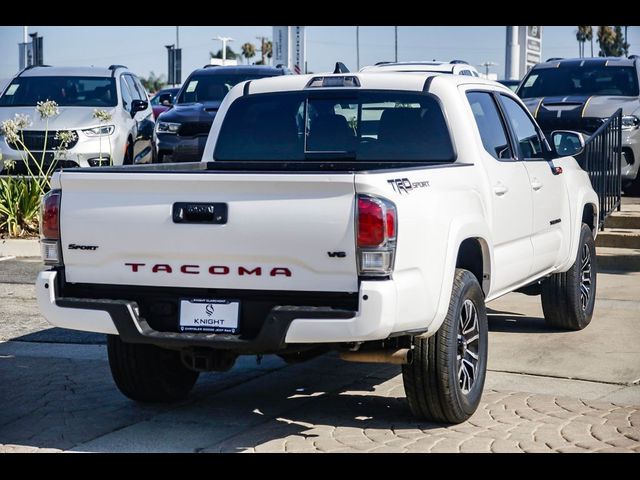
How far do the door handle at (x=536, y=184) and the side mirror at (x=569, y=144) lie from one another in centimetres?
45

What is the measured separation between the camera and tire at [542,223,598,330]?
8391mm

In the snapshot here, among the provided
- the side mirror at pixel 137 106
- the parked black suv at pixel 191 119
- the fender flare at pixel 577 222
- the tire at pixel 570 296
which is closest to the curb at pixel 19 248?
the parked black suv at pixel 191 119

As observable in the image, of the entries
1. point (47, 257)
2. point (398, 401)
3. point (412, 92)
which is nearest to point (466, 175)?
point (412, 92)

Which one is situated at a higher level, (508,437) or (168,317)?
(168,317)

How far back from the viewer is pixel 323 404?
6504 millimetres

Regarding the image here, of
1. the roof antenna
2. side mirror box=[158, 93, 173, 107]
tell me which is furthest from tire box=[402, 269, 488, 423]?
side mirror box=[158, 93, 173, 107]

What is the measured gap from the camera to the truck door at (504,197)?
6695mm

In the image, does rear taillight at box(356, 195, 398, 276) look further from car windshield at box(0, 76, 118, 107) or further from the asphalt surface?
car windshield at box(0, 76, 118, 107)

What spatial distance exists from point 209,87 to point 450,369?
38.6 feet

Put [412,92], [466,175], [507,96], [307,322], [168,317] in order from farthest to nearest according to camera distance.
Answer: [507,96], [412,92], [466,175], [168,317], [307,322]

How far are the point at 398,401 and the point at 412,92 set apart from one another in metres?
1.81

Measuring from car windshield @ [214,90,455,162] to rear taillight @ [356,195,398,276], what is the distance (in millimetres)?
1497
